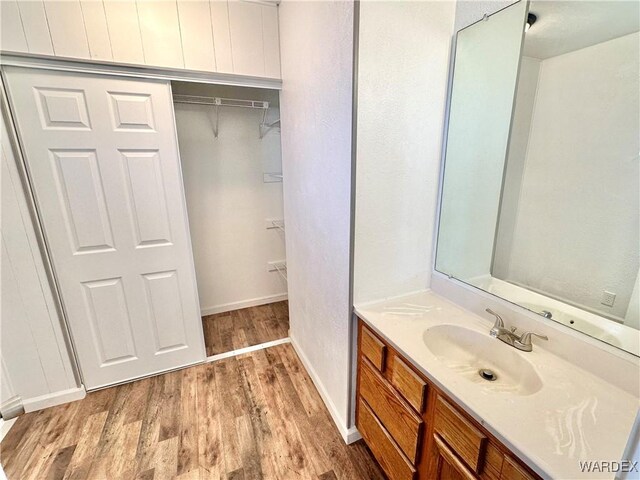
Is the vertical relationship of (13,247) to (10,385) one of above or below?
above

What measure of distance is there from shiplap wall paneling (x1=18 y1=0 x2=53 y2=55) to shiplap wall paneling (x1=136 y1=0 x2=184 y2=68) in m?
0.42

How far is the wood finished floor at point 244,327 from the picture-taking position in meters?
2.39

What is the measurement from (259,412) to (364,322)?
0.99 meters

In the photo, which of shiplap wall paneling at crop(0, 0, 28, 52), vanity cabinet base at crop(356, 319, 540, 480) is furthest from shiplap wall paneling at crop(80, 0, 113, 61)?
vanity cabinet base at crop(356, 319, 540, 480)

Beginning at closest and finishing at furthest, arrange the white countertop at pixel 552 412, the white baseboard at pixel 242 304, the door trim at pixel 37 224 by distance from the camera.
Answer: the white countertop at pixel 552 412
the door trim at pixel 37 224
the white baseboard at pixel 242 304

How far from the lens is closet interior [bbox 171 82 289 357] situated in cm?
239

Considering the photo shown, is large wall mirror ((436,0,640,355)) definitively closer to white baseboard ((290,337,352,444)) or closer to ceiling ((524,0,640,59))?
ceiling ((524,0,640,59))

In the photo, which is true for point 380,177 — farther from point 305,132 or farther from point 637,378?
point 637,378

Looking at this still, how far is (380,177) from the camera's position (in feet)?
4.09

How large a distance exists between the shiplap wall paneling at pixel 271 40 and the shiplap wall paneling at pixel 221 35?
0.22 m

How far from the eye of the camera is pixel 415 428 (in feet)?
3.41

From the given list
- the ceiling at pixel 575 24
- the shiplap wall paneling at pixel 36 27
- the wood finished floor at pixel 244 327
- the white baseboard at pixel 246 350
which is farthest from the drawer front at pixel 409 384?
the shiplap wall paneling at pixel 36 27

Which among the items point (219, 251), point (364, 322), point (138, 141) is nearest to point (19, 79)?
point (138, 141)

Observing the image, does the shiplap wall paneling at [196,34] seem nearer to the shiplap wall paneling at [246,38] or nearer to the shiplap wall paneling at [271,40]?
the shiplap wall paneling at [246,38]
